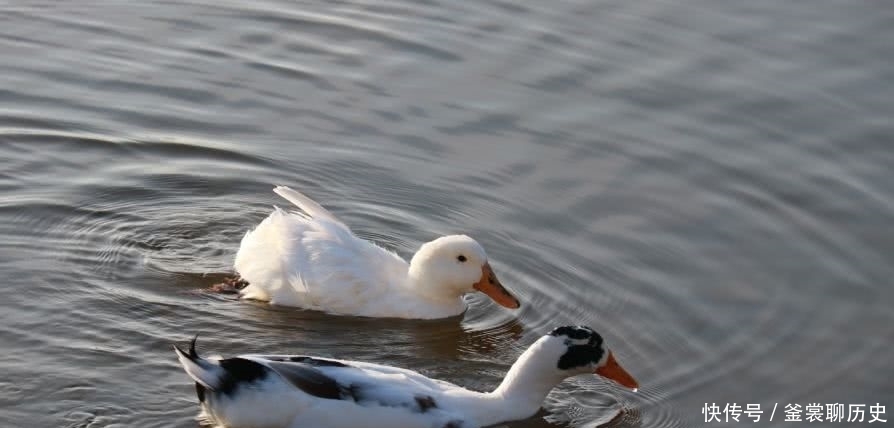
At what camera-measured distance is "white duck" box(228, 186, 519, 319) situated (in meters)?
10.6

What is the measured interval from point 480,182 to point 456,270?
5.63ft

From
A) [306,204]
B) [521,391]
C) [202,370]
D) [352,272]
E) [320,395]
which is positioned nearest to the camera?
[202,370]

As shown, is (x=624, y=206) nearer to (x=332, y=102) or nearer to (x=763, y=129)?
(x=763, y=129)

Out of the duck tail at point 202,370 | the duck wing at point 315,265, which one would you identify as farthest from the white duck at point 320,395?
the duck wing at point 315,265

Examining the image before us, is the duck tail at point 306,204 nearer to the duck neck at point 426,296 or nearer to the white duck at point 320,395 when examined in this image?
the duck neck at point 426,296

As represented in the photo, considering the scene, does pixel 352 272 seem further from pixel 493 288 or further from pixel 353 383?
pixel 353 383

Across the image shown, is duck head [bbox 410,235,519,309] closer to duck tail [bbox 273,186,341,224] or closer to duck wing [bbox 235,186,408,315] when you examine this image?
duck wing [bbox 235,186,408,315]

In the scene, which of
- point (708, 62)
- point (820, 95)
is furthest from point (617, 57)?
point (820, 95)

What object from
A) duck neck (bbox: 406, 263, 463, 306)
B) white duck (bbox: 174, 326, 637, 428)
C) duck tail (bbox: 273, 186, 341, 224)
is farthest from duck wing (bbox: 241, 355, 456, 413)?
duck tail (bbox: 273, 186, 341, 224)

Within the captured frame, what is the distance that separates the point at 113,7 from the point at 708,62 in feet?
17.9

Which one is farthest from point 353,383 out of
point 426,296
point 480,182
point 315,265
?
point 480,182

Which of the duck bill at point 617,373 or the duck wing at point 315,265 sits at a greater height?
the duck wing at point 315,265

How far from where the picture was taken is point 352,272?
1063 cm

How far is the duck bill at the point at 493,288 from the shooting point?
10.8 m
